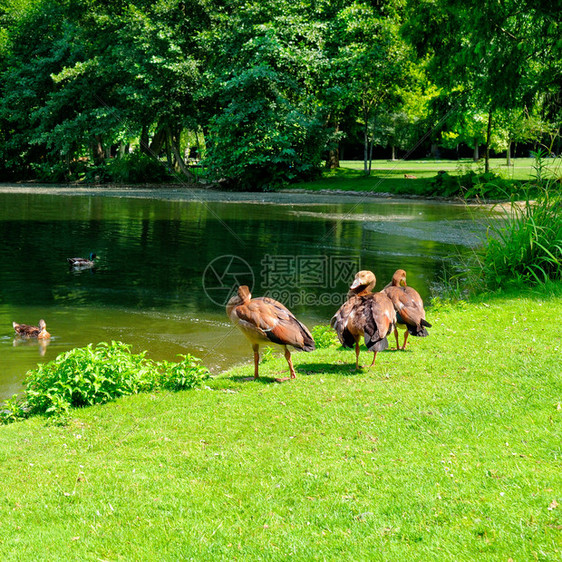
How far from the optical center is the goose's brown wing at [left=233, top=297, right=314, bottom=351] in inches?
272

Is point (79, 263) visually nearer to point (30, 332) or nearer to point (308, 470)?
point (30, 332)

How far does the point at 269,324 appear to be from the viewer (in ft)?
22.7

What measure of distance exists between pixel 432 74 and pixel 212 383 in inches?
911

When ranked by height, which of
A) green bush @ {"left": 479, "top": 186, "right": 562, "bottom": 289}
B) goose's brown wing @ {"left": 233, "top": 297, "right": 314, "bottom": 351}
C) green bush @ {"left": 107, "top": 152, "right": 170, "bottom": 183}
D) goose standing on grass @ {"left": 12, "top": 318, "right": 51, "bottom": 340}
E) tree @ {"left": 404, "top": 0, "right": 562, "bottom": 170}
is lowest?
goose standing on grass @ {"left": 12, "top": 318, "right": 51, "bottom": 340}

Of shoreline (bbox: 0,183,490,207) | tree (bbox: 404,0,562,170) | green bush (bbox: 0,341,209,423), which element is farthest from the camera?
shoreline (bbox: 0,183,490,207)

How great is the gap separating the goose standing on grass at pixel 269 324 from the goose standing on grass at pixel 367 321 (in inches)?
15.4

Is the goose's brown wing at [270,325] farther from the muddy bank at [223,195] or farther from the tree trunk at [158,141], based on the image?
the tree trunk at [158,141]

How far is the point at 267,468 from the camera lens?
16.2 feet

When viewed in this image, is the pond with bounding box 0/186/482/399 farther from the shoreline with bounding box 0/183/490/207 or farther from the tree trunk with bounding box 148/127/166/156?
the tree trunk with bounding box 148/127/166/156

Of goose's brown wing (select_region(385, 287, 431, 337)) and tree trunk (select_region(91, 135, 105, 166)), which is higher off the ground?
tree trunk (select_region(91, 135, 105, 166))

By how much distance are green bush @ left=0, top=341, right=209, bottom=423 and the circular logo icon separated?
6329 millimetres

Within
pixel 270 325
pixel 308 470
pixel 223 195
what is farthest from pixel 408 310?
pixel 223 195

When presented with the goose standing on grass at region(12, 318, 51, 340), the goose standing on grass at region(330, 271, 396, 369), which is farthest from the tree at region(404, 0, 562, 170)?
the goose standing on grass at region(12, 318, 51, 340)

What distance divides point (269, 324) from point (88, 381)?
6.43ft
